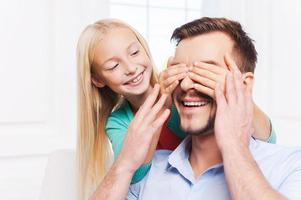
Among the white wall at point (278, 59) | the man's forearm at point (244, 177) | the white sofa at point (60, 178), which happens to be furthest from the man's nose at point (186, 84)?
the white wall at point (278, 59)

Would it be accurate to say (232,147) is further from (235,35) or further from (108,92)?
(108,92)

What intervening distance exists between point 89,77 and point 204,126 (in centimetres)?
56

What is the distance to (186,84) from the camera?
115 cm

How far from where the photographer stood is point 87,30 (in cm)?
159

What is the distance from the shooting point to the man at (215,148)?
103 cm

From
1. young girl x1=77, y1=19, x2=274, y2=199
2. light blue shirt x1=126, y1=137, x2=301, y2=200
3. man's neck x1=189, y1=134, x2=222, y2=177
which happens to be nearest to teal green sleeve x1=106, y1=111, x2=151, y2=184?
young girl x1=77, y1=19, x2=274, y2=199

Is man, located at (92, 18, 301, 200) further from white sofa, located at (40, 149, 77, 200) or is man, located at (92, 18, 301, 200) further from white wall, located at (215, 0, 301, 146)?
white wall, located at (215, 0, 301, 146)

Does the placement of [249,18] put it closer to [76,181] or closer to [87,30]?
[87,30]

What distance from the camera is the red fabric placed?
1.54 m

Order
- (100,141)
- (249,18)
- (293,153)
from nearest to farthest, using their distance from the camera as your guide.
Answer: (293,153), (100,141), (249,18)

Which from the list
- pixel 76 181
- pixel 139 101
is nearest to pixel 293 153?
pixel 139 101

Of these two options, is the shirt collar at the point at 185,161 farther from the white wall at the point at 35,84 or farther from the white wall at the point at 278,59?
the white wall at the point at 278,59

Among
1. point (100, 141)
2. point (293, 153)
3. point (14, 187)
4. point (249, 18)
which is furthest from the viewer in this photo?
point (249, 18)

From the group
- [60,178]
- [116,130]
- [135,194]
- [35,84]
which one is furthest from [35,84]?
[135,194]
